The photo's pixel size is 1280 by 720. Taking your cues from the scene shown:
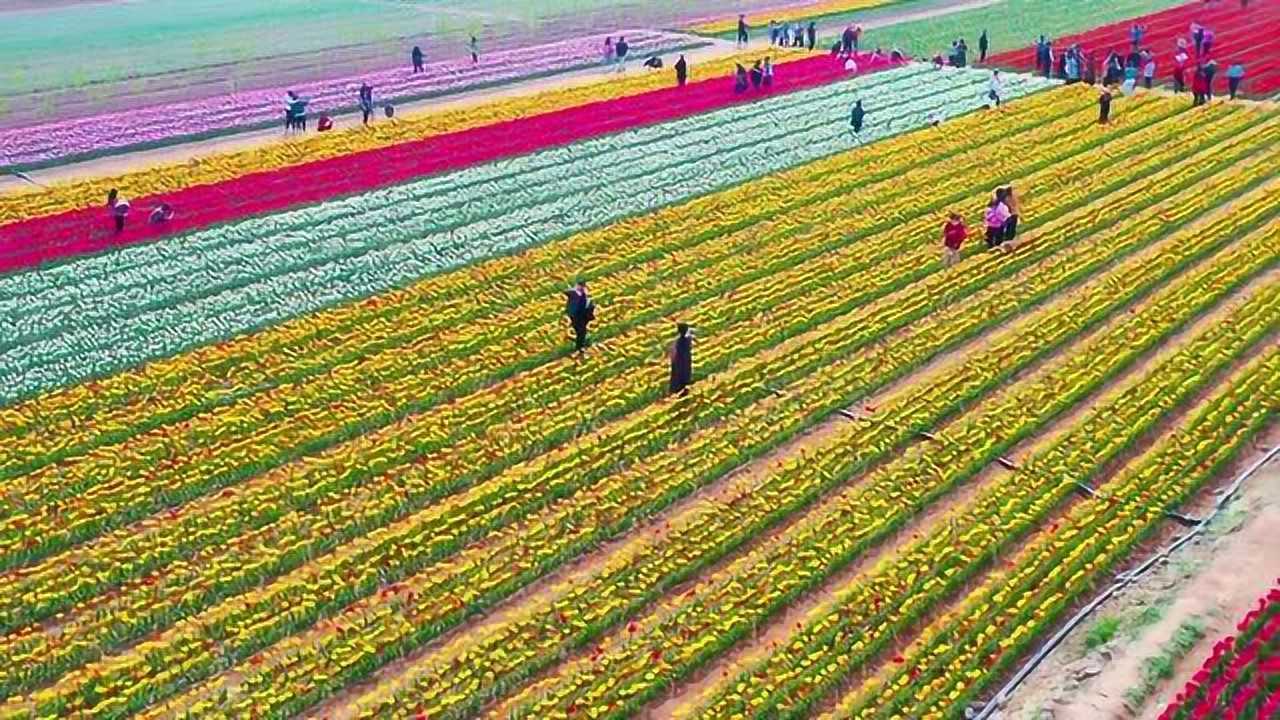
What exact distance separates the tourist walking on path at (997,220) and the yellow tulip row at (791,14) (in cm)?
3252

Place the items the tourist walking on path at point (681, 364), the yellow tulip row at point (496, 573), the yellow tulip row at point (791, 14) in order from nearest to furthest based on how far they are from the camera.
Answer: the yellow tulip row at point (496, 573) → the tourist walking on path at point (681, 364) → the yellow tulip row at point (791, 14)

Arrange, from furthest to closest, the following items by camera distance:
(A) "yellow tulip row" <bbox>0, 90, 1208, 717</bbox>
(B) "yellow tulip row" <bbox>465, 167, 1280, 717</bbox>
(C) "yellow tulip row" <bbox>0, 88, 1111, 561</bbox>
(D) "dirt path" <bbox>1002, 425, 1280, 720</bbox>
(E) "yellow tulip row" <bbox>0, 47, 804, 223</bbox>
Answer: (E) "yellow tulip row" <bbox>0, 47, 804, 223</bbox>
(C) "yellow tulip row" <bbox>0, 88, 1111, 561</bbox>
(A) "yellow tulip row" <bbox>0, 90, 1208, 717</bbox>
(B) "yellow tulip row" <bbox>465, 167, 1280, 717</bbox>
(D) "dirt path" <bbox>1002, 425, 1280, 720</bbox>

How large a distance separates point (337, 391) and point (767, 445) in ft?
24.8

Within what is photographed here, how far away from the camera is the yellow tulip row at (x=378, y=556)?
15.9 meters

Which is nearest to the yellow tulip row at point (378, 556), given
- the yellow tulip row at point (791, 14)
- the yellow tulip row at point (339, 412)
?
the yellow tulip row at point (339, 412)

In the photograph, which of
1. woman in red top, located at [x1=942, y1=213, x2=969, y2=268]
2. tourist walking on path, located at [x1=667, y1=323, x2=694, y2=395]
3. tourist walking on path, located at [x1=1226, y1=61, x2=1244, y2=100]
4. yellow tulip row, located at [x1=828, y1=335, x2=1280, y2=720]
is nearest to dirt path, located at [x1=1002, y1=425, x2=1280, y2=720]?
yellow tulip row, located at [x1=828, y1=335, x2=1280, y2=720]

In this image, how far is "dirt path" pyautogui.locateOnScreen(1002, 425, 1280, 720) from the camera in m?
14.7

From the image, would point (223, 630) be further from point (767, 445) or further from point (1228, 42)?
point (1228, 42)

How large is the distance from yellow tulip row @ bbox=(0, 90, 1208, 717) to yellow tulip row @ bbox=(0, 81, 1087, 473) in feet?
17.0

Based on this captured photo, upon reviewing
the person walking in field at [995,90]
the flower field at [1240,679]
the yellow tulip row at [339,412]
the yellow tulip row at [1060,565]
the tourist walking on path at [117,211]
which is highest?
the person walking in field at [995,90]

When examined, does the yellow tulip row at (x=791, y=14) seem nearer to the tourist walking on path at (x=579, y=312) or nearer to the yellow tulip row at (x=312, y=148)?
the yellow tulip row at (x=312, y=148)

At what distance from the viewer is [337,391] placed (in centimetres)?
2227

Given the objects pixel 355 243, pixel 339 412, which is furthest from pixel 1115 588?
pixel 355 243

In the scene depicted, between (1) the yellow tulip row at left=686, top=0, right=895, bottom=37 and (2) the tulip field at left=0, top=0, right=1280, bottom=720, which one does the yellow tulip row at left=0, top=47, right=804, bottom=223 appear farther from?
(1) the yellow tulip row at left=686, top=0, right=895, bottom=37
